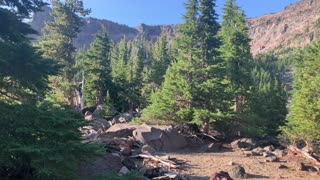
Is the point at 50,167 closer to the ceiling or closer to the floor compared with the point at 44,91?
closer to the floor

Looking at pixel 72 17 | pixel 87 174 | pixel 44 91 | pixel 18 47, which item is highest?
pixel 72 17

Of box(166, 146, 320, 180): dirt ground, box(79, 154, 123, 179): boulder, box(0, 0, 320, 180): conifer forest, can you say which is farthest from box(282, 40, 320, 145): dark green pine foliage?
box(79, 154, 123, 179): boulder

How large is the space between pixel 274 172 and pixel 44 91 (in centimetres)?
1189

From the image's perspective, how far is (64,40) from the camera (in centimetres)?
3503

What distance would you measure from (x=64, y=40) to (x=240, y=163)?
2337cm

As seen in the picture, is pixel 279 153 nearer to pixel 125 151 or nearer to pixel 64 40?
pixel 125 151

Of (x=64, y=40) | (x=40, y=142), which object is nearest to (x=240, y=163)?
(x=40, y=142)

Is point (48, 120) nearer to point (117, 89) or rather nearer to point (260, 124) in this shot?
point (260, 124)

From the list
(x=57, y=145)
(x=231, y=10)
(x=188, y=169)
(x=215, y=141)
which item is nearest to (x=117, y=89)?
(x=231, y=10)

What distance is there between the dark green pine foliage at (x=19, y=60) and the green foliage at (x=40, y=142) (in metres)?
1.01

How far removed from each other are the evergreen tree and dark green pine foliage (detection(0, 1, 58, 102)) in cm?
2249

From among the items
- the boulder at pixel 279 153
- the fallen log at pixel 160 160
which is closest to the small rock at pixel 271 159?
the boulder at pixel 279 153

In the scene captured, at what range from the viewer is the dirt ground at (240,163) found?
16.4 metres

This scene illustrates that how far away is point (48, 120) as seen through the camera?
9.30m
